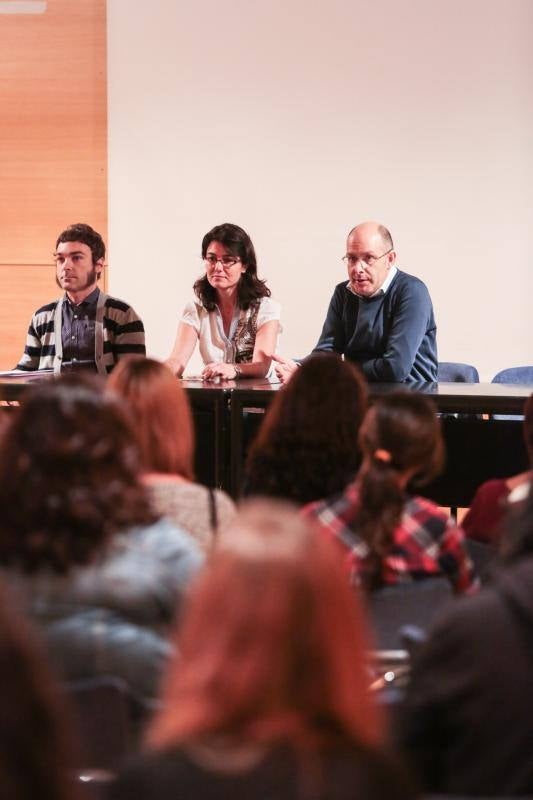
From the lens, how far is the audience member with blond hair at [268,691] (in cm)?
82

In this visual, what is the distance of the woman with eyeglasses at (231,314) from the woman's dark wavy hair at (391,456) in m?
2.10

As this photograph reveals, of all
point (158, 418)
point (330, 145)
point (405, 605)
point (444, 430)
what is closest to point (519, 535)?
point (405, 605)

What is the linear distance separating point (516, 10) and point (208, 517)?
4648 mm

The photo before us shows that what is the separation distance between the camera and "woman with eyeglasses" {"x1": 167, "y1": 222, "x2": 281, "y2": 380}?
4219 millimetres

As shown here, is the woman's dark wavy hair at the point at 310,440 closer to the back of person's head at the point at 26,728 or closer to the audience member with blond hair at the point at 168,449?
→ the audience member with blond hair at the point at 168,449

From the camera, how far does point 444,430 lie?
3.71 meters

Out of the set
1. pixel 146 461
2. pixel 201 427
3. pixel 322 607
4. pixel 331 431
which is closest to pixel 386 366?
pixel 201 427

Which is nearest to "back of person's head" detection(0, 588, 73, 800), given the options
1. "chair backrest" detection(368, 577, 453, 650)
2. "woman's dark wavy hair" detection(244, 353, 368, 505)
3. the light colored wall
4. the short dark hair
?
"chair backrest" detection(368, 577, 453, 650)

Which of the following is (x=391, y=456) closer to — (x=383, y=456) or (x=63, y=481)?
(x=383, y=456)

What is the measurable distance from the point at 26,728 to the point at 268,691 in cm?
22

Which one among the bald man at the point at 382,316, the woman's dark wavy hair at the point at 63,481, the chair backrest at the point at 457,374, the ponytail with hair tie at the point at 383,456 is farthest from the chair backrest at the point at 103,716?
the chair backrest at the point at 457,374

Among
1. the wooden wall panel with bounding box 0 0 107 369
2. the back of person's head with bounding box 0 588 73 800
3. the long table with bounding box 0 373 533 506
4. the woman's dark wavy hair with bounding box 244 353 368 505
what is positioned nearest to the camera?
the back of person's head with bounding box 0 588 73 800

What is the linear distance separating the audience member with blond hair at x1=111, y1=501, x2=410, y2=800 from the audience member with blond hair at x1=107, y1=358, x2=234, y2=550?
108 centimetres

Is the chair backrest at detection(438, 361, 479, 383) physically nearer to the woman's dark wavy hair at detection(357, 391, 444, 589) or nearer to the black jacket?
the woman's dark wavy hair at detection(357, 391, 444, 589)
